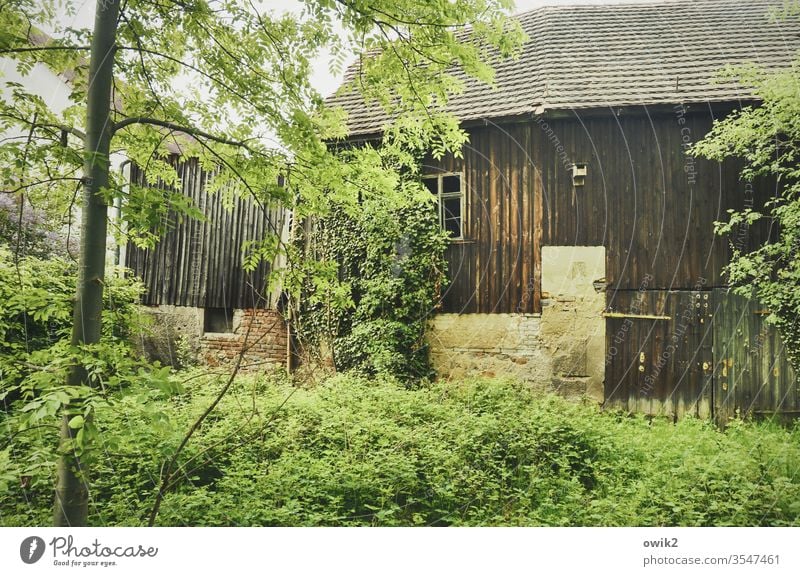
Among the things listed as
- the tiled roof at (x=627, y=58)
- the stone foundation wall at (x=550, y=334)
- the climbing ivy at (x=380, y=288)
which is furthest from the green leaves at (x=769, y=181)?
the climbing ivy at (x=380, y=288)

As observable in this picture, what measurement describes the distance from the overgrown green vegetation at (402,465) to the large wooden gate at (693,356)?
0.34 m

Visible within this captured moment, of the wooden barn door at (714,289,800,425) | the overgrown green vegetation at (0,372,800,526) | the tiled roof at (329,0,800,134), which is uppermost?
the tiled roof at (329,0,800,134)

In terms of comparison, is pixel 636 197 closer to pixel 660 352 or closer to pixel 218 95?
pixel 660 352

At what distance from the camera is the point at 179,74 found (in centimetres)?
307

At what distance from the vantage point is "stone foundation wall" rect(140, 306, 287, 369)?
4555 mm

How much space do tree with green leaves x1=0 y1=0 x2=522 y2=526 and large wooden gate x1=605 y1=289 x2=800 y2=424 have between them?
3.22 m

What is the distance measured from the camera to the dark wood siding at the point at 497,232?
→ 5164mm

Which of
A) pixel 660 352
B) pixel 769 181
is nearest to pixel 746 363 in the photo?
pixel 660 352

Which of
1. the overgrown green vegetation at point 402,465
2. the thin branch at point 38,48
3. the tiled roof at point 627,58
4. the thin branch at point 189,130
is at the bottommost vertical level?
the overgrown green vegetation at point 402,465

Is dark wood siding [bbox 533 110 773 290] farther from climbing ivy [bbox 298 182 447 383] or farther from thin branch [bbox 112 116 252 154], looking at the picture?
thin branch [bbox 112 116 252 154]

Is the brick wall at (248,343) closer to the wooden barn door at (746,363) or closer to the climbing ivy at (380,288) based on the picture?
the climbing ivy at (380,288)

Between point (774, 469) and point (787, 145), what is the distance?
287cm

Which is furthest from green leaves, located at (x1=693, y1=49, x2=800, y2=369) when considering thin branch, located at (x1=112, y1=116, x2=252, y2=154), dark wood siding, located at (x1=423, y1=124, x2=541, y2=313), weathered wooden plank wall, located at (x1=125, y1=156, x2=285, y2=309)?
weathered wooden plank wall, located at (x1=125, y1=156, x2=285, y2=309)
